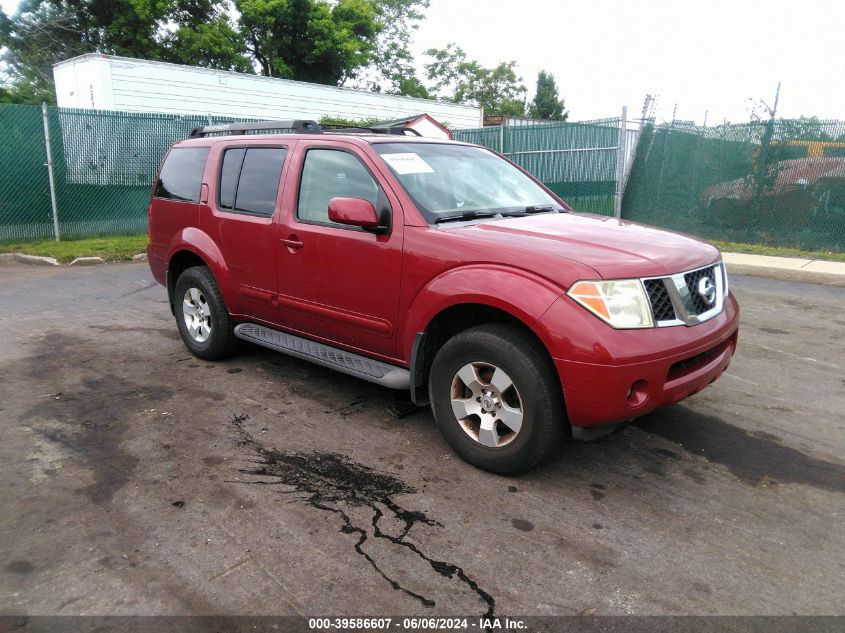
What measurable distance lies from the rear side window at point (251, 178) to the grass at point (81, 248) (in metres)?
6.99

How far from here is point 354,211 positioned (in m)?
3.78

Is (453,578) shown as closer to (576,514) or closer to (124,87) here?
(576,514)

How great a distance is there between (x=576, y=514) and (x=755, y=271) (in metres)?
8.27

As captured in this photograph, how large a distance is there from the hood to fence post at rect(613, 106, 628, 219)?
9.48 metres

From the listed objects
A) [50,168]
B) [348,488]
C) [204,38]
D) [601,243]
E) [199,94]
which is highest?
[204,38]

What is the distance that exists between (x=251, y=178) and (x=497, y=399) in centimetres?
275

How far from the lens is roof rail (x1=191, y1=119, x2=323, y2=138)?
494 cm

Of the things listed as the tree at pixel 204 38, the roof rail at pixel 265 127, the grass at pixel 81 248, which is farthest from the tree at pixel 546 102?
the roof rail at pixel 265 127

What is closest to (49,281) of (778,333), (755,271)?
(778,333)

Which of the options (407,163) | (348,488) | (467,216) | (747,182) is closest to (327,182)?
(407,163)

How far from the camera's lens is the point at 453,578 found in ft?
8.68

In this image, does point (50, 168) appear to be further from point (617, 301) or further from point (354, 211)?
point (617, 301)

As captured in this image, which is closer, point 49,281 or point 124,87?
point 49,281

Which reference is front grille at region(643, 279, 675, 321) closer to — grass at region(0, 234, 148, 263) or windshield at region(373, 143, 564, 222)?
windshield at region(373, 143, 564, 222)
